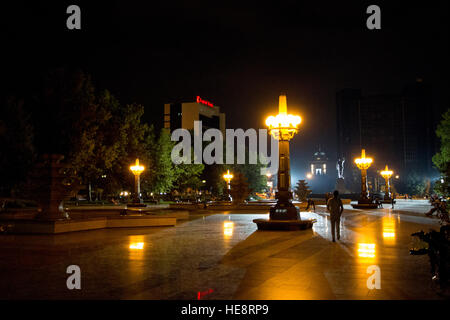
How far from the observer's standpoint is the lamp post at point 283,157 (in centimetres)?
1631

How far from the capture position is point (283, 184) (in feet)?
54.6

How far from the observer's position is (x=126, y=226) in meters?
17.9

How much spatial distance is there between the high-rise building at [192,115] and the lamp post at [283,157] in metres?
102

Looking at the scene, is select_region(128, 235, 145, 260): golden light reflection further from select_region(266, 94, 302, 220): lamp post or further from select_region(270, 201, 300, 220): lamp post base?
select_region(266, 94, 302, 220): lamp post

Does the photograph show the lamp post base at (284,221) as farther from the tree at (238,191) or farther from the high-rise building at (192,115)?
the high-rise building at (192,115)

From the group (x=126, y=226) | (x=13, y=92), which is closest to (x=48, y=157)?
(x=126, y=226)

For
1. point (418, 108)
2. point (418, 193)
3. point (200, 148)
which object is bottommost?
point (418, 193)

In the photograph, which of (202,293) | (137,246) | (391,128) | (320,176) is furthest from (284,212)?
(320,176)

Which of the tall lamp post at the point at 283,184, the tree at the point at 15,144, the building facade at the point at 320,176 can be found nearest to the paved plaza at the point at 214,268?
the tall lamp post at the point at 283,184

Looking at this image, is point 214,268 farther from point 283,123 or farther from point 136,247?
point 283,123

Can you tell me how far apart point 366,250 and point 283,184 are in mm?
6485
